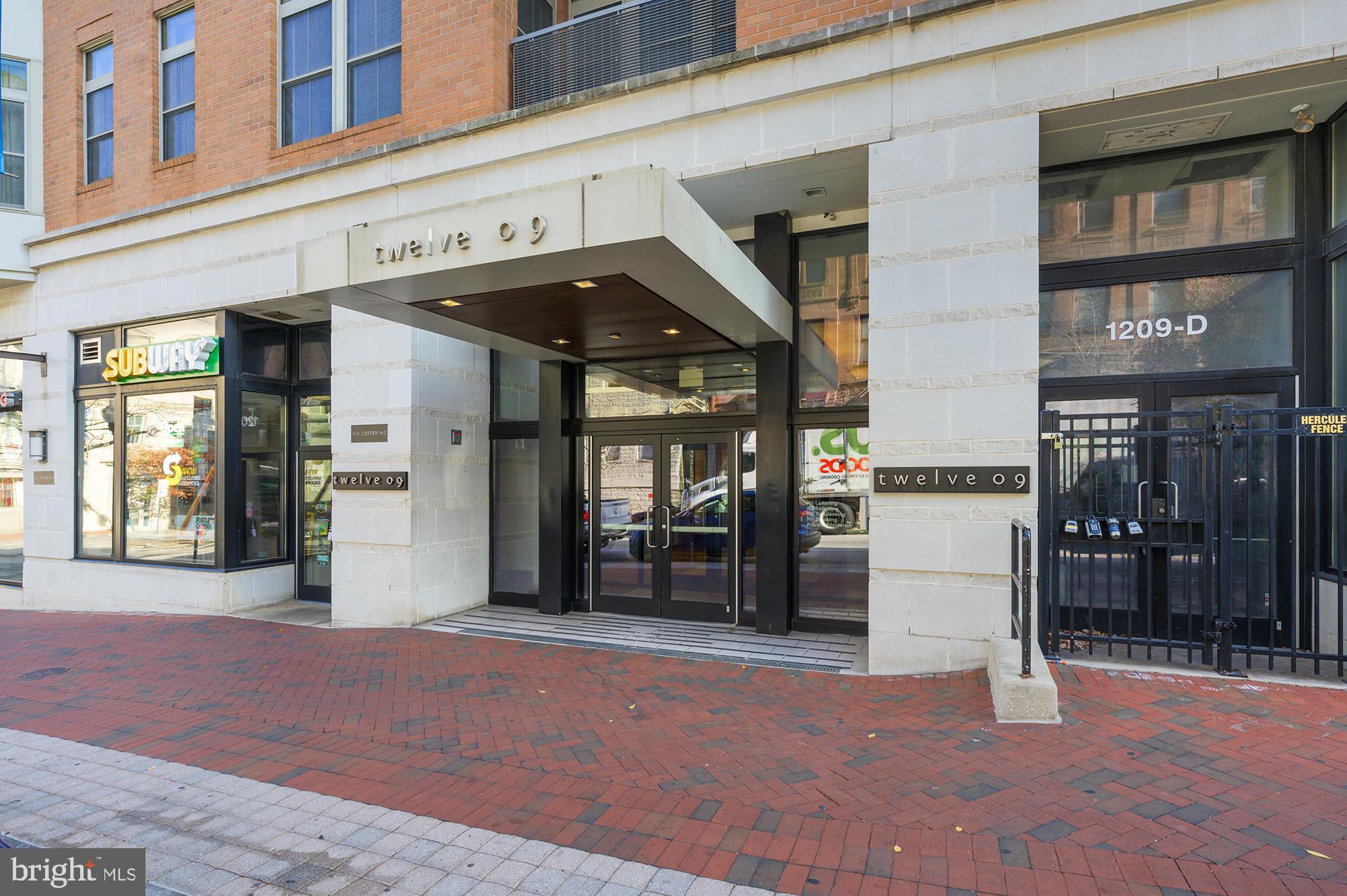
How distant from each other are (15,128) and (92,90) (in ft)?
5.90

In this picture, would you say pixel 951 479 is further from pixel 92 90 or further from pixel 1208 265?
pixel 92 90

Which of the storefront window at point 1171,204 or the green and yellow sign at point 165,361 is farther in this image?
the green and yellow sign at point 165,361

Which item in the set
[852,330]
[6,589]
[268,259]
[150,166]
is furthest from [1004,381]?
[6,589]

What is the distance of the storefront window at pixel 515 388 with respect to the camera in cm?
1005

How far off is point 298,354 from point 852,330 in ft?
29.1

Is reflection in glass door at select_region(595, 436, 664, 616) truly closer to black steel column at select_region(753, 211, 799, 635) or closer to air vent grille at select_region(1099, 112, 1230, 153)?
black steel column at select_region(753, 211, 799, 635)

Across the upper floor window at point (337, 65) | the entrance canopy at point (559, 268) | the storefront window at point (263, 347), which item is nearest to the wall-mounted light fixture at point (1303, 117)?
the entrance canopy at point (559, 268)

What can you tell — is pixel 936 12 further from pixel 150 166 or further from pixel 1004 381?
pixel 150 166

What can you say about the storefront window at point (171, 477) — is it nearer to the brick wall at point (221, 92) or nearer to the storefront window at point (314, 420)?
the storefront window at point (314, 420)

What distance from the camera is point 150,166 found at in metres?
11.0

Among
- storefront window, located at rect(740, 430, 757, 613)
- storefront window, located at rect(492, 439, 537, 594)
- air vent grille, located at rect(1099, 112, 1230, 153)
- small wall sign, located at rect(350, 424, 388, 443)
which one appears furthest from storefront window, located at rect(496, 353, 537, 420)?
air vent grille, located at rect(1099, 112, 1230, 153)

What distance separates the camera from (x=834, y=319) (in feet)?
26.5

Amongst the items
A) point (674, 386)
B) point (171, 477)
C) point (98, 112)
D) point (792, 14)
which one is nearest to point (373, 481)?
point (674, 386)

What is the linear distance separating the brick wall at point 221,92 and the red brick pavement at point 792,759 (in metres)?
6.95
